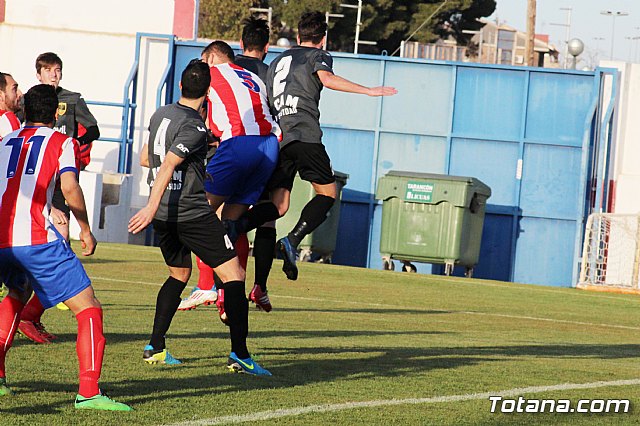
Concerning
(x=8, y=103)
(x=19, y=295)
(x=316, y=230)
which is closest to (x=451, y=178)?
(x=316, y=230)

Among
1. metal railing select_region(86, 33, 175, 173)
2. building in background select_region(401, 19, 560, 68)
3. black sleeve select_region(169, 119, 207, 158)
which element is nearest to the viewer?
black sleeve select_region(169, 119, 207, 158)

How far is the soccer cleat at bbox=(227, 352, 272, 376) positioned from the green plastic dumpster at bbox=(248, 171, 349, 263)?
16186mm

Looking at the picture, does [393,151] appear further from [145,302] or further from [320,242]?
[145,302]

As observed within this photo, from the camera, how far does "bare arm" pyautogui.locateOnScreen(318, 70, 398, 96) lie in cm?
879

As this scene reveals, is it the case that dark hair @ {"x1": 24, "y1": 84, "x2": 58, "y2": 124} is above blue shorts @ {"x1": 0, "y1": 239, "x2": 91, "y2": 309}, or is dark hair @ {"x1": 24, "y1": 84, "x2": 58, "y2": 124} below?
above

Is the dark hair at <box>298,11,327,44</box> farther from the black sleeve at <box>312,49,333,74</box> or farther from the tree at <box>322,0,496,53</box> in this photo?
the tree at <box>322,0,496,53</box>

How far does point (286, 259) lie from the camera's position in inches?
371

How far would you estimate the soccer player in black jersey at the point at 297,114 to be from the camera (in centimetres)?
950

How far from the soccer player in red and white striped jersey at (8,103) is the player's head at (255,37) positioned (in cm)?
179

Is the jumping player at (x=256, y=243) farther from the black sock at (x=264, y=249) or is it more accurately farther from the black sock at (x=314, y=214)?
the black sock at (x=314, y=214)

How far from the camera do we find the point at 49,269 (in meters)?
6.19

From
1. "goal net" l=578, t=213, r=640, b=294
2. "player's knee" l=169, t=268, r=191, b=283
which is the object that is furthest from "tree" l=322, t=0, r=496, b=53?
"player's knee" l=169, t=268, r=191, b=283

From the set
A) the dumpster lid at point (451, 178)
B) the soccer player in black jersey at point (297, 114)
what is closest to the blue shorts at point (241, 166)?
the soccer player in black jersey at point (297, 114)

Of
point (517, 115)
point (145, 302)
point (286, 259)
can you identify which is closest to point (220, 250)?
point (286, 259)
